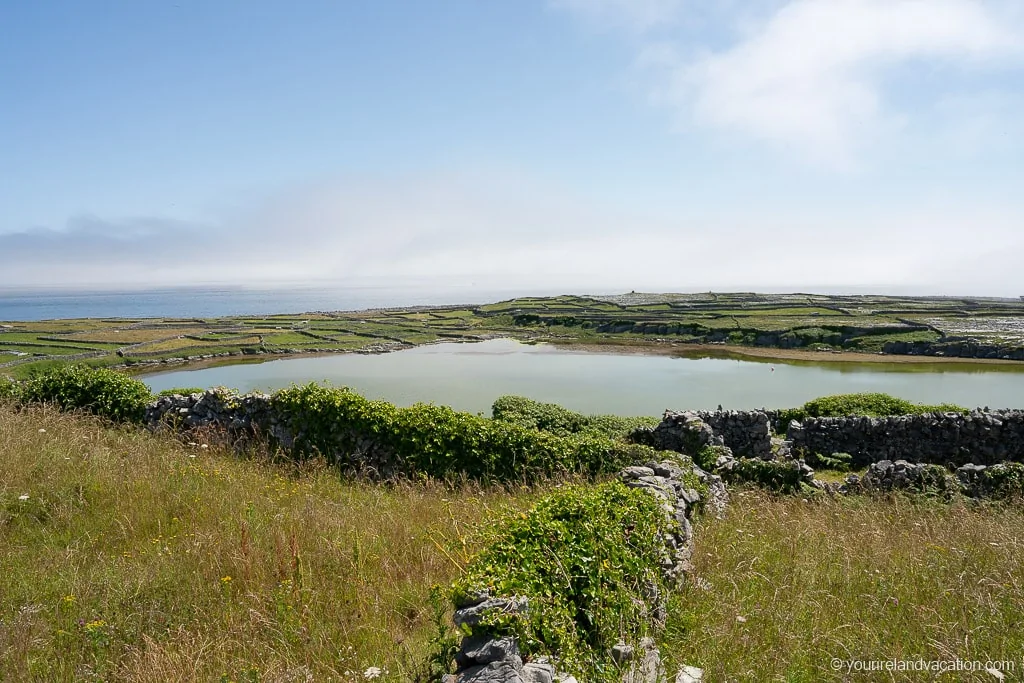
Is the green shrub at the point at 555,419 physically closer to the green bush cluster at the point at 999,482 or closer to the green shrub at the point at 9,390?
the green bush cluster at the point at 999,482

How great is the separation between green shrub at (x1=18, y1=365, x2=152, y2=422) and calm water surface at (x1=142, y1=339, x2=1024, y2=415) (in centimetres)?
1466

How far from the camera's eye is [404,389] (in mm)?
32594

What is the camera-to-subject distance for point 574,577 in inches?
149

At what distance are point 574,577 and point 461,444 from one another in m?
7.54

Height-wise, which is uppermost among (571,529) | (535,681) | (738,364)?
(571,529)

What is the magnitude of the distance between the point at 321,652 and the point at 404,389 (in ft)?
96.6

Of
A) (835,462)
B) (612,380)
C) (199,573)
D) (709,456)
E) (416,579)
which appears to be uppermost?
(199,573)

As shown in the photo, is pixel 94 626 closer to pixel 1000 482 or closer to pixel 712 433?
pixel 712 433

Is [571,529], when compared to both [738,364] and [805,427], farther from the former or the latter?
[738,364]

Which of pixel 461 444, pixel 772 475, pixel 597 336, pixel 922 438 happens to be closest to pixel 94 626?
pixel 461 444

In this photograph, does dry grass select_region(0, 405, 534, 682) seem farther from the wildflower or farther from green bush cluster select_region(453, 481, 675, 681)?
green bush cluster select_region(453, 481, 675, 681)

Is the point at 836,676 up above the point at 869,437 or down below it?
above

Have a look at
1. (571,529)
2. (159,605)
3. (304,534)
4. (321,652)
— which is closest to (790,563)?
(571,529)

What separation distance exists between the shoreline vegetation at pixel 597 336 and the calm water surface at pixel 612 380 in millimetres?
6237
